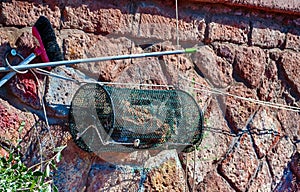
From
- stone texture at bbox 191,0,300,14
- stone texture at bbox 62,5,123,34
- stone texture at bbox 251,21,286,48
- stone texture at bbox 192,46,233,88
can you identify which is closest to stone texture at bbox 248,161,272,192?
stone texture at bbox 192,46,233,88

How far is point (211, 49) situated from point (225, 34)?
0.30 feet

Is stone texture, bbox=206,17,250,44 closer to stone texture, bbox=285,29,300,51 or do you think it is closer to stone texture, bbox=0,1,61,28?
stone texture, bbox=285,29,300,51

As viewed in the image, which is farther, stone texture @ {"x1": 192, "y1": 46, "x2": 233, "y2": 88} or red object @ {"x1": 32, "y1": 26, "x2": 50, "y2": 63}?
stone texture @ {"x1": 192, "y1": 46, "x2": 233, "y2": 88}

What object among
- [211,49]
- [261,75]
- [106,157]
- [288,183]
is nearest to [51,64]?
[106,157]

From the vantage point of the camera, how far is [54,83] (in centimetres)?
222

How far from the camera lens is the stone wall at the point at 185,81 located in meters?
2.19

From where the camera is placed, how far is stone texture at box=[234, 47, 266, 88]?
8.64ft

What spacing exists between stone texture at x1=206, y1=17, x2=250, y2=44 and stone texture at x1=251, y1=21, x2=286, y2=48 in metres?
0.04

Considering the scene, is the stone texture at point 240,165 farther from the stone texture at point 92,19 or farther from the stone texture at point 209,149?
the stone texture at point 92,19

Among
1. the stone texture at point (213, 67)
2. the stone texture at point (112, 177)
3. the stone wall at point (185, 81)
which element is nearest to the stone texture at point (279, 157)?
the stone wall at point (185, 81)

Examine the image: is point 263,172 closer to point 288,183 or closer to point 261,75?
→ point 288,183

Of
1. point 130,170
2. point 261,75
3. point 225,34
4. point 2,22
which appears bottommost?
point 130,170

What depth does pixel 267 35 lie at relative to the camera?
8.89 feet

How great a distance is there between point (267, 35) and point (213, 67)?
1.03ft
